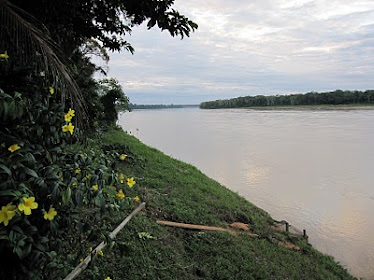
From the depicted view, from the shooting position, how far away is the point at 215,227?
4.14 m

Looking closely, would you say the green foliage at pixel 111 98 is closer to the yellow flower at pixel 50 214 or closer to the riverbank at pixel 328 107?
the yellow flower at pixel 50 214

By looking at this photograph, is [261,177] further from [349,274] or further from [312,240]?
[349,274]

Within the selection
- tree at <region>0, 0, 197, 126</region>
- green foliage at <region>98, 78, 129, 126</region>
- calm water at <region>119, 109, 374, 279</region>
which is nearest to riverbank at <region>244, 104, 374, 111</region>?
calm water at <region>119, 109, 374, 279</region>

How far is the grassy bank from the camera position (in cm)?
275

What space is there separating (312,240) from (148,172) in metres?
3.31

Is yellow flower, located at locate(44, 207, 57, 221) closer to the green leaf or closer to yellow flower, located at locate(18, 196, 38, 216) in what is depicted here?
yellow flower, located at locate(18, 196, 38, 216)

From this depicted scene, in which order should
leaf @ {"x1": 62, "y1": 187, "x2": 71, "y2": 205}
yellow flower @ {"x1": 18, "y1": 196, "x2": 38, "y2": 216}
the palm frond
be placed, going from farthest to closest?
1. the palm frond
2. leaf @ {"x1": 62, "y1": 187, "x2": 71, "y2": 205}
3. yellow flower @ {"x1": 18, "y1": 196, "x2": 38, "y2": 216}

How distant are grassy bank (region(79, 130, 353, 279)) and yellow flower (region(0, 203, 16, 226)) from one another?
123 cm

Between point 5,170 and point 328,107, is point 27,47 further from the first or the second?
point 328,107

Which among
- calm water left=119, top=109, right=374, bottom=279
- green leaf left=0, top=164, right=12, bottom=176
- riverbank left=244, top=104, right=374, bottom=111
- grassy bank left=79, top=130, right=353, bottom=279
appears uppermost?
green leaf left=0, top=164, right=12, bottom=176

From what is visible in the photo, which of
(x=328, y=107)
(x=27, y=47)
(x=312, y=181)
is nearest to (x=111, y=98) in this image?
(x=312, y=181)

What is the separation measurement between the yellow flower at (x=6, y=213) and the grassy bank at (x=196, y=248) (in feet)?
4.04

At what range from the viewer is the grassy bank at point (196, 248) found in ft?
9.01

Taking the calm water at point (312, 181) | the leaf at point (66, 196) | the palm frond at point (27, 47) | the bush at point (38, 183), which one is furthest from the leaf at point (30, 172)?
the calm water at point (312, 181)
